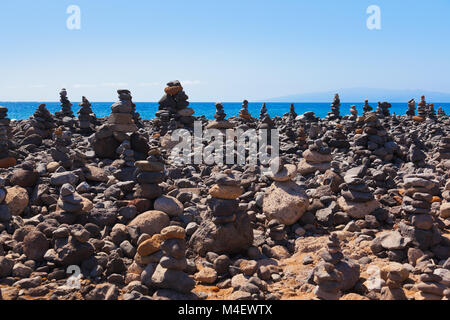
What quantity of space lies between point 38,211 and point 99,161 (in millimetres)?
5299

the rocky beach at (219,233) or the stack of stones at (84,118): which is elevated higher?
the stack of stones at (84,118)

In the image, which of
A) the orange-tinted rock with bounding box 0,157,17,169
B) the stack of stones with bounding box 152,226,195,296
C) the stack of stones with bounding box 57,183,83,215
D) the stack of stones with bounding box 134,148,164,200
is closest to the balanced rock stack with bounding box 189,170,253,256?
the stack of stones with bounding box 152,226,195,296

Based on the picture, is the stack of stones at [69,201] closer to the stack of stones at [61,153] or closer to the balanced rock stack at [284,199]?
the stack of stones at [61,153]

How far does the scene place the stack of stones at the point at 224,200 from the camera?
8.26m

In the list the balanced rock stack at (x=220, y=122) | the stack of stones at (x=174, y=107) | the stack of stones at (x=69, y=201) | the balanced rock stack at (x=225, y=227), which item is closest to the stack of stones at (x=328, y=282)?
the balanced rock stack at (x=225, y=227)

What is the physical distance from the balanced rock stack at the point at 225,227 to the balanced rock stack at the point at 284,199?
1.27 metres

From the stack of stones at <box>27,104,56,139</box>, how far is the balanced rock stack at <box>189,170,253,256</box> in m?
16.0

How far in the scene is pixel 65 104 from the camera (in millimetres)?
28266

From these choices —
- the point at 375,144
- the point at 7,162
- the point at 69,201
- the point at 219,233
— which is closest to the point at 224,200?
the point at 219,233

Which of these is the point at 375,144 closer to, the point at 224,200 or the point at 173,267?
the point at 224,200

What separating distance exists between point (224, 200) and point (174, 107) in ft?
52.1

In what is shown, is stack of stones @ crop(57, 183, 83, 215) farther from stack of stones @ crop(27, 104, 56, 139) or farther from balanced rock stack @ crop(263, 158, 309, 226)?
stack of stones @ crop(27, 104, 56, 139)
